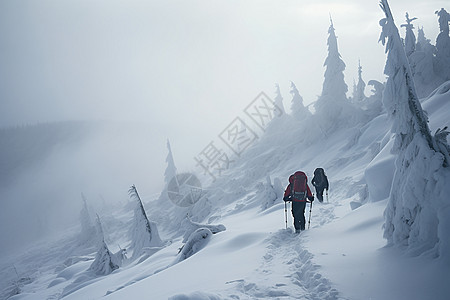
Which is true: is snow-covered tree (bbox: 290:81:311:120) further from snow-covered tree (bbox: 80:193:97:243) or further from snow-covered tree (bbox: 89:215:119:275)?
snow-covered tree (bbox: 80:193:97:243)

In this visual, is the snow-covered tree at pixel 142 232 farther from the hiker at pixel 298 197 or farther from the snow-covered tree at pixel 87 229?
the snow-covered tree at pixel 87 229

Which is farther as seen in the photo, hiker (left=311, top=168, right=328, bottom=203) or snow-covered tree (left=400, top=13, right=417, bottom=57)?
snow-covered tree (left=400, top=13, right=417, bottom=57)

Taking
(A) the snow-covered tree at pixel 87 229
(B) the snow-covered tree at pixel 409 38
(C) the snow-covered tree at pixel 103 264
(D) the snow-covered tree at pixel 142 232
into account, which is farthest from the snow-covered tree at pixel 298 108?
(A) the snow-covered tree at pixel 87 229

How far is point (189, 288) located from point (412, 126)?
575cm

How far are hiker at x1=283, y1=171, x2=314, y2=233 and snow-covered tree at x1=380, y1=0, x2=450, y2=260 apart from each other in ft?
10.1

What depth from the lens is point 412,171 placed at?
4738 millimetres

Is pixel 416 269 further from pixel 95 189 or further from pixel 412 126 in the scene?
pixel 95 189

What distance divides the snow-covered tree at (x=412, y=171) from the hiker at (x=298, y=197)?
10.1ft

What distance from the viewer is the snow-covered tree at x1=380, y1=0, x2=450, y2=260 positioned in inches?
170

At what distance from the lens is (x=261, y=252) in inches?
271

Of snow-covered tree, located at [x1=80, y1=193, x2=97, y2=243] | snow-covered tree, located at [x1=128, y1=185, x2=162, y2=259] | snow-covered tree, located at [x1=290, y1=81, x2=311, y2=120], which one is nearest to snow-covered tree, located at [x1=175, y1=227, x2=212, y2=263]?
snow-covered tree, located at [x1=128, y1=185, x2=162, y2=259]

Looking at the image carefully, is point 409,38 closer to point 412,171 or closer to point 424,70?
point 424,70

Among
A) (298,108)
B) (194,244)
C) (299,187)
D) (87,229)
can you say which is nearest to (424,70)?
(298,108)

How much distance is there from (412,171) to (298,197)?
395 centimetres
